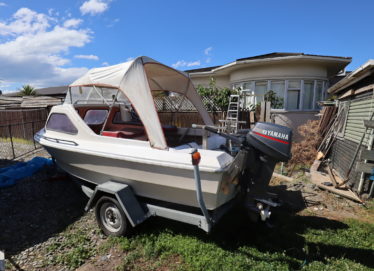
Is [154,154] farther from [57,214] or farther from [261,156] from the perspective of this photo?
[57,214]

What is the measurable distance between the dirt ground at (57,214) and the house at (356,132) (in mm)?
742

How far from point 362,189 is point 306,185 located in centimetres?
106

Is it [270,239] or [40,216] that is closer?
[270,239]

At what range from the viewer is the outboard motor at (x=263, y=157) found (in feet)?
9.66

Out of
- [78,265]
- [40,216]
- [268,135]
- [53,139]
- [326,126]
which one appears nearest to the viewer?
[78,265]

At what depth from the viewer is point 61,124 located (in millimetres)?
4191

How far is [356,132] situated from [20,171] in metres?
8.33

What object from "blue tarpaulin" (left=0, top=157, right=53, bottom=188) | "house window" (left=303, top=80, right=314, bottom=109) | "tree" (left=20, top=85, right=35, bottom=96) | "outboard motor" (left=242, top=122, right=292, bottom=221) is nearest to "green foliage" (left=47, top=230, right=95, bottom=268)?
"outboard motor" (left=242, top=122, right=292, bottom=221)

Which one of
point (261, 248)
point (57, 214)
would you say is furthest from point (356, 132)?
point (57, 214)

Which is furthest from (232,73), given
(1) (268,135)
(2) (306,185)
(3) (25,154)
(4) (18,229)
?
Result: (4) (18,229)

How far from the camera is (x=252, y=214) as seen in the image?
120 inches

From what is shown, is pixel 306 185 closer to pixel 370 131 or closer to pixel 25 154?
pixel 370 131

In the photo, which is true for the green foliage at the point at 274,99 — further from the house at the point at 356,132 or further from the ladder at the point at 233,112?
the house at the point at 356,132

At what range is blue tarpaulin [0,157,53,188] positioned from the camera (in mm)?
4894
